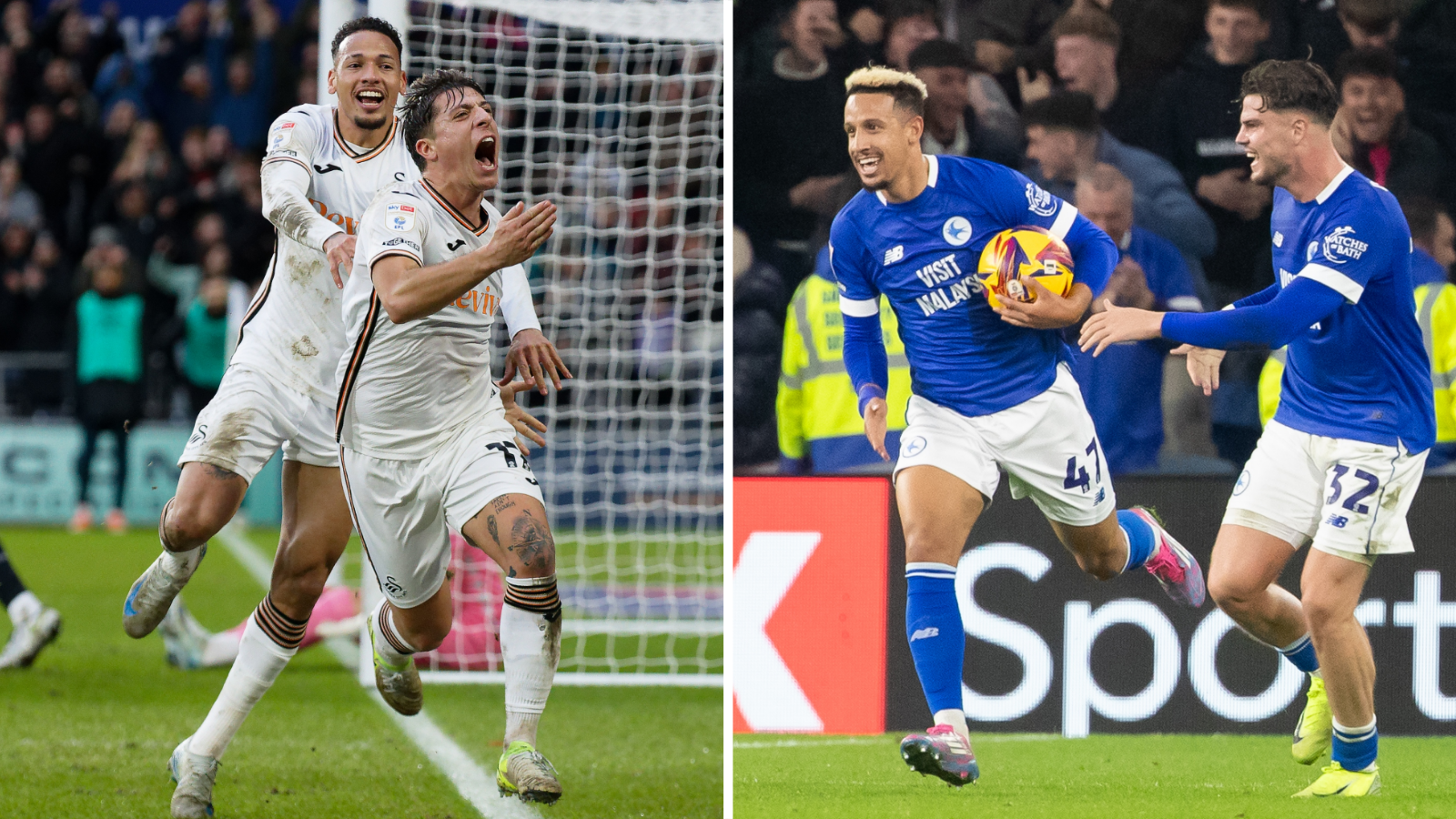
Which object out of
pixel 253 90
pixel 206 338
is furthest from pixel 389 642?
pixel 253 90

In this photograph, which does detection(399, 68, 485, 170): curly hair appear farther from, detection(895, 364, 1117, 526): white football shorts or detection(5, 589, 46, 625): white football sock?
detection(5, 589, 46, 625): white football sock

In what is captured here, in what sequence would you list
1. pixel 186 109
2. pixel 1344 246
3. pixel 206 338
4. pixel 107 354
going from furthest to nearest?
pixel 186 109 → pixel 206 338 → pixel 107 354 → pixel 1344 246

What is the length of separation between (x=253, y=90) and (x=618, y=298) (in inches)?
265

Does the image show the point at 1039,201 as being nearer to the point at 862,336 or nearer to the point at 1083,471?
the point at 862,336

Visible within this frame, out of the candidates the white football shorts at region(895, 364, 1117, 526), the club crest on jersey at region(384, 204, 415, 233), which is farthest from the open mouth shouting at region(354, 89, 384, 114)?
the white football shorts at region(895, 364, 1117, 526)

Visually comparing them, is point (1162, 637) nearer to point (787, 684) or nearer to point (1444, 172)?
point (787, 684)

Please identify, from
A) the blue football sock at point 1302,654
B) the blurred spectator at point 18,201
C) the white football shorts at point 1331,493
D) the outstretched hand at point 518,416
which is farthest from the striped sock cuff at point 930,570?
the blurred spectator at point 18,201

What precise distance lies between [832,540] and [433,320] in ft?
4.13

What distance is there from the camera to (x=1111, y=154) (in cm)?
450

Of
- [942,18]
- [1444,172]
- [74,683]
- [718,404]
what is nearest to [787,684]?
[942,18]

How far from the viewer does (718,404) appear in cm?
1201

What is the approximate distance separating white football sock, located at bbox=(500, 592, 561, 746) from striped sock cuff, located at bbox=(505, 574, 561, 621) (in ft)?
0.05

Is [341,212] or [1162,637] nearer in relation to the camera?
[1162,637]

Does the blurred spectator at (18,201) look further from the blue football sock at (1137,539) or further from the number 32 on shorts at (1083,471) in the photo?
the blue football sock at (1137,539)
